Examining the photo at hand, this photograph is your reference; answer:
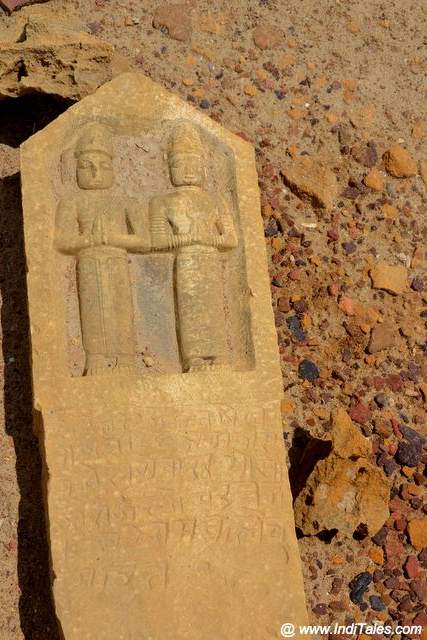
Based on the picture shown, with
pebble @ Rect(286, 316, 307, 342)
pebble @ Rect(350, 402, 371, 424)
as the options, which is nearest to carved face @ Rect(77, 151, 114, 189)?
pebble @ Rect(286, 316, 307, 342)

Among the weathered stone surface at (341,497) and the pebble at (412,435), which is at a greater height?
the pebble at (412,435)

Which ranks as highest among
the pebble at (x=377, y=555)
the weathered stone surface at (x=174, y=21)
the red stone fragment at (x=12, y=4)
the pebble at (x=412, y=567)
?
the red stone fragment at (x=12, y=4)

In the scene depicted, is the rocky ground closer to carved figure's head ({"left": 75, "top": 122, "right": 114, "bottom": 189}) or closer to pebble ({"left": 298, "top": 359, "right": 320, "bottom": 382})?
pebble ({"left": 298, "top": 359, "right": 320, "bottom": 382})

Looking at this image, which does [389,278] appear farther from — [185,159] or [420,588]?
[420,588]

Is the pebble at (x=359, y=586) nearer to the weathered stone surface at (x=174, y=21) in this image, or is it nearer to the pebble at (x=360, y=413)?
the pebble at (x=360, y=413)

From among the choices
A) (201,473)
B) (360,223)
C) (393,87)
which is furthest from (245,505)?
(393,87)

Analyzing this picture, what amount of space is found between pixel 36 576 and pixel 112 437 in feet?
2.78

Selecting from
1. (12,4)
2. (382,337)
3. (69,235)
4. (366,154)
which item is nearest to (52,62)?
(12,4)

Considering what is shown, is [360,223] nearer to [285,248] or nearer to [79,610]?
[285,248]

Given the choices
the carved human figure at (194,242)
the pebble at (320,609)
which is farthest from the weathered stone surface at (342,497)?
the carved human figure at (194,242)

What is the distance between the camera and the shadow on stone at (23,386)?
11.9 feet

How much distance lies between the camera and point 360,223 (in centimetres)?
441

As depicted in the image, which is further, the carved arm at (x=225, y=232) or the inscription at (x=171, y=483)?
the carved arm at (x=225, y=232)

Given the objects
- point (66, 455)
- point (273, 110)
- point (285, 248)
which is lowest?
point (66, 455)
